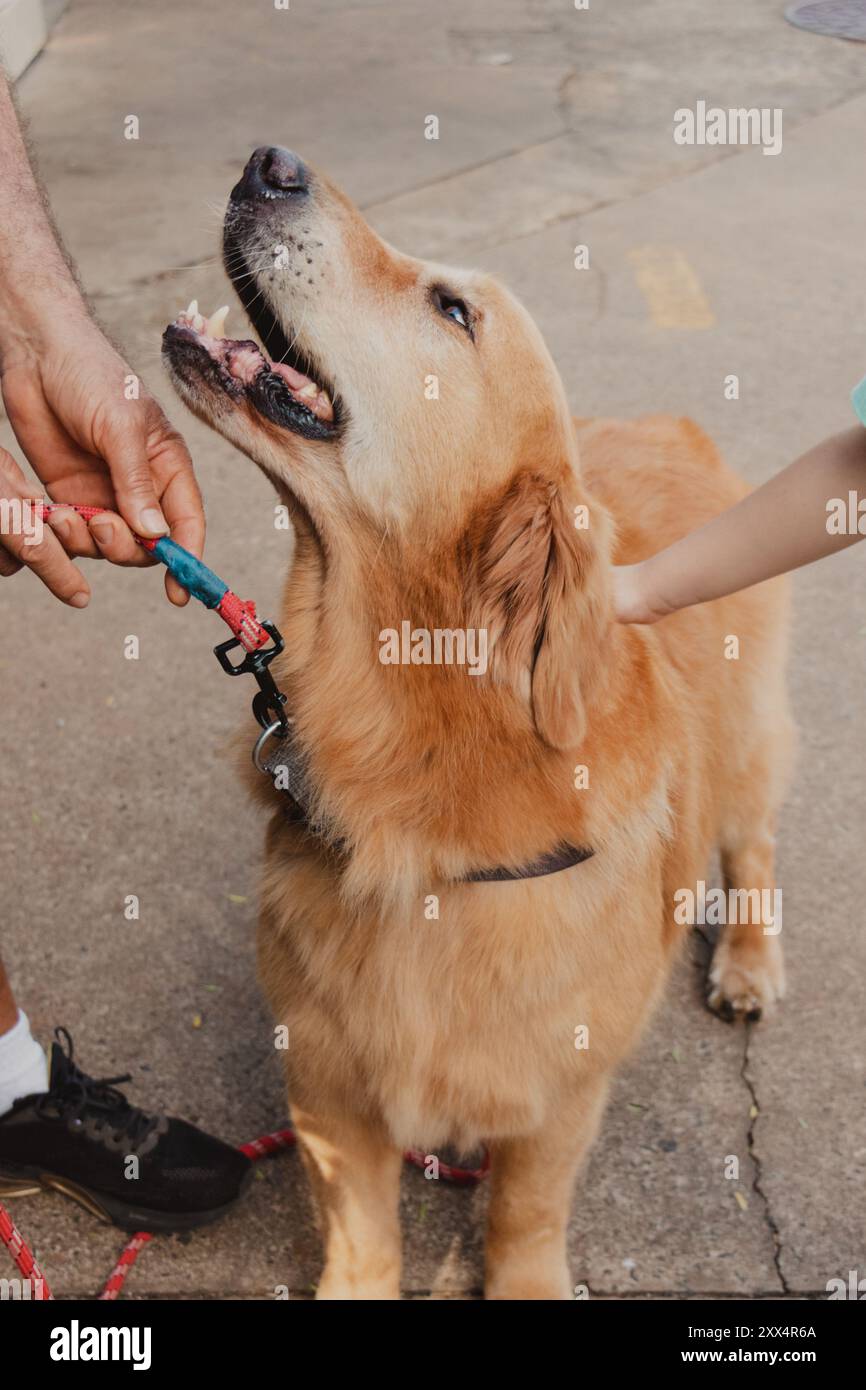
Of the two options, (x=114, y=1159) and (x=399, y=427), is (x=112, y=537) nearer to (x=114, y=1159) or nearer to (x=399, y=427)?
(x=399, y=427)

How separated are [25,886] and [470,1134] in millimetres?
1461

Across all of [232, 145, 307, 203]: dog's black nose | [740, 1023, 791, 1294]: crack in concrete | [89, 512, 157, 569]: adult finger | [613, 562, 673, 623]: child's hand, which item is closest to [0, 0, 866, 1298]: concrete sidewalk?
[740, 1023, 791, 1294]: crack in concrete

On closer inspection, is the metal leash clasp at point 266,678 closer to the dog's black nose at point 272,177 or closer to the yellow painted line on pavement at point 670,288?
the dog's black nose at point 272,177

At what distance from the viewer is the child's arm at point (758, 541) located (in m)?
2.01

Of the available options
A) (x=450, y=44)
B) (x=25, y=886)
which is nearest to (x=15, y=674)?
(x=25, y=886)

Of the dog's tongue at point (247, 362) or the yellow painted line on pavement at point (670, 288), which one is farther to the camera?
the yellow painted line on pavement at point (670, 288)

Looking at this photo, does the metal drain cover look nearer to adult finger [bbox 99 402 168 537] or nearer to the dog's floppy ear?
the dog's floppy ear

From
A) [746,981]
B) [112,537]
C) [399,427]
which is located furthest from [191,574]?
[746,981]

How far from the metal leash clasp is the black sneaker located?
0.90 meters

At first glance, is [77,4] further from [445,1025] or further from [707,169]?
[445,1025]

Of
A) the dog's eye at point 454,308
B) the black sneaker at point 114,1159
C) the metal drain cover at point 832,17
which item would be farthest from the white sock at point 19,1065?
the metal drain cover at point 832,17

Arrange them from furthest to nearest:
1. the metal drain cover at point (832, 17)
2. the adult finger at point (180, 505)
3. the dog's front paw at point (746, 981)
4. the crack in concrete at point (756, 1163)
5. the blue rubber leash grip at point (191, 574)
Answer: the metal drain cover at point (832, 17), the dog's front paw at point (746, 981), the crack in concrete at point (756, 1163), the adult finger at point (180, 505), the blue rubber leash grip at point (191, 574)

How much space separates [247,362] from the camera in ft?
6.70

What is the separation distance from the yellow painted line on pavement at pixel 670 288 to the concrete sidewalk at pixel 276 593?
23 millimetres
